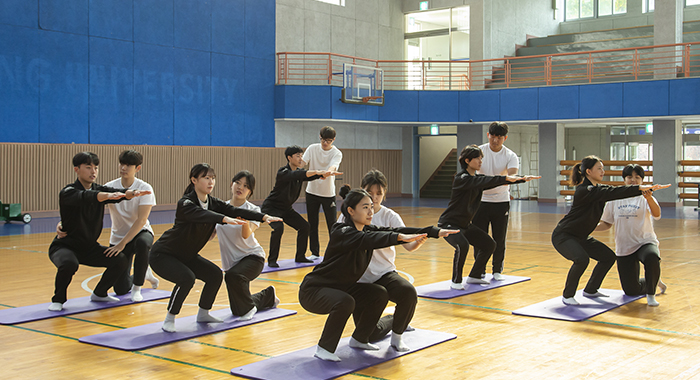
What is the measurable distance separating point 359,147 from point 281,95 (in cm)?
450

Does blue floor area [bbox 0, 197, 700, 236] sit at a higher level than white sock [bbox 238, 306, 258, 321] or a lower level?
higher

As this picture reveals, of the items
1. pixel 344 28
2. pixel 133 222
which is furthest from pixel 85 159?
pixel 344 28

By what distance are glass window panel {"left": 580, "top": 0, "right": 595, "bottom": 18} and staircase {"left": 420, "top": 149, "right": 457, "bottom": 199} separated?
811cm

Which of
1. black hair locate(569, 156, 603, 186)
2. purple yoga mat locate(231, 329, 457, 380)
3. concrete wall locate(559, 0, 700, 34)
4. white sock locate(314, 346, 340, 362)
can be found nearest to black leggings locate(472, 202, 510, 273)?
black hair locate(569, 156, 603, 186)

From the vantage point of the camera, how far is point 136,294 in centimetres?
689

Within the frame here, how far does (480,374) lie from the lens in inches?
176

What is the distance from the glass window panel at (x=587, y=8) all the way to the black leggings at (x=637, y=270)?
2397cm

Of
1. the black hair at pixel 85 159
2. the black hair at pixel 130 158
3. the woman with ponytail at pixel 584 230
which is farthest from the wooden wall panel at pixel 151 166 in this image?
the woman with ponytail at pixel 584 230

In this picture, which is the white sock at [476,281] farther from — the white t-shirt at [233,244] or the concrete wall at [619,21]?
the concrete wall at [619,21]

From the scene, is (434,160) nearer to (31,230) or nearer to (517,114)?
(517,114)

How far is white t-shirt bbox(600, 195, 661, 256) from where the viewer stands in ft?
22.5

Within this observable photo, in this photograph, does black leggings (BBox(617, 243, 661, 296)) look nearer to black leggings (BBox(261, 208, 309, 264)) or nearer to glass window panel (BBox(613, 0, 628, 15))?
black leggings (BBox(261, 208, 309, 264))

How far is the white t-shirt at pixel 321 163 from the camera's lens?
9.71m

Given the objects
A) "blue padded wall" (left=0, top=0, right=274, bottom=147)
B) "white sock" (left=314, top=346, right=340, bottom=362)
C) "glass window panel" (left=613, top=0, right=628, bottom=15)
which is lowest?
"white sock" (left=314, top=346, right=340, bottom=362)
